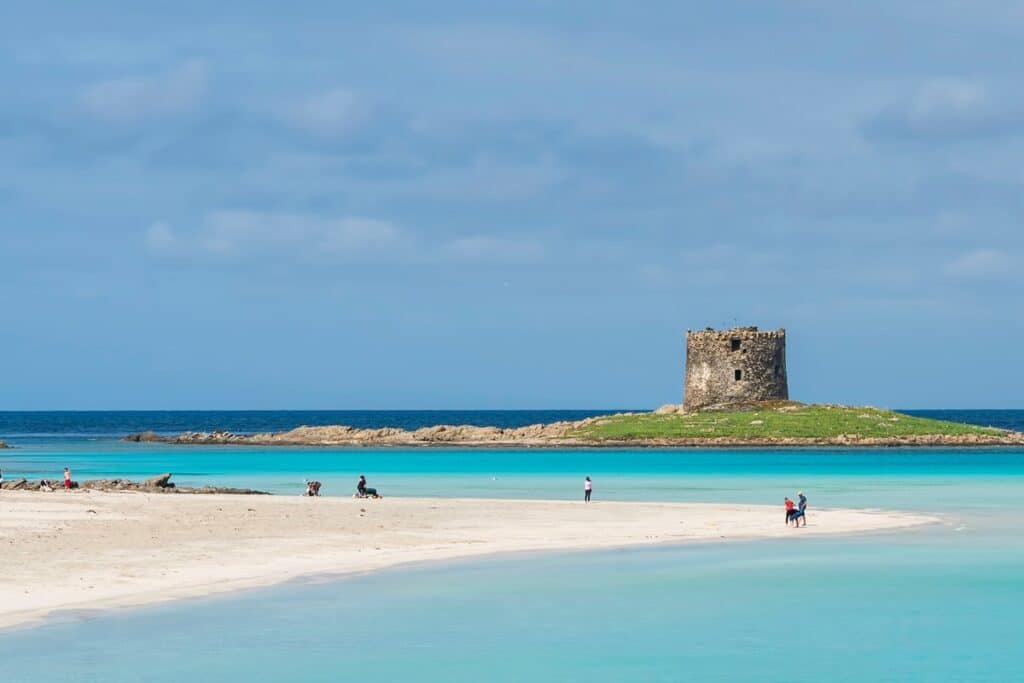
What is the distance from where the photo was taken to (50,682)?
16266mm

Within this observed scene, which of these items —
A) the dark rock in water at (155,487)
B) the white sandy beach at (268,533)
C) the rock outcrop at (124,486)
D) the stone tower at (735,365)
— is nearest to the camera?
the white sandy beach at (268,533)

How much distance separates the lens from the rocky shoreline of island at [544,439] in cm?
8375

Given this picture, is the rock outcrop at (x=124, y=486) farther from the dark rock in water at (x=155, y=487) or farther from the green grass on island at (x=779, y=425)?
the green grass on island at (x=779, y=425)

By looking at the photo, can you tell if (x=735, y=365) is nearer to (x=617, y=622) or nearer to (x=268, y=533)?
(x=268, y=533)

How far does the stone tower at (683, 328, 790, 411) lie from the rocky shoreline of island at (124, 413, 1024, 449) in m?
5.17

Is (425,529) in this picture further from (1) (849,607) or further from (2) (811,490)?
(2) (811,490)

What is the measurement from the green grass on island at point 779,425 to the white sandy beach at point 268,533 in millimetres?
44089

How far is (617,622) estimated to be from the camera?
2125 cm

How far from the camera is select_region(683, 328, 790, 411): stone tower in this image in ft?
287

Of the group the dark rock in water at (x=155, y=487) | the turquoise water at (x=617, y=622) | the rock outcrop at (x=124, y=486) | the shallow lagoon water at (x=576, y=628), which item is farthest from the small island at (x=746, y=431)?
the shallow lagoon water at (x=576, y=628)

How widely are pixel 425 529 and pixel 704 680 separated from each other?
15.0 meters

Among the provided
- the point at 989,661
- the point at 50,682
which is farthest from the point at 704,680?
the point at 50,682

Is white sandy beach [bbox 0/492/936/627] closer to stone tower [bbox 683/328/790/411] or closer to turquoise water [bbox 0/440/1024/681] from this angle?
turquoise water [bbox 0/440/1024/681]

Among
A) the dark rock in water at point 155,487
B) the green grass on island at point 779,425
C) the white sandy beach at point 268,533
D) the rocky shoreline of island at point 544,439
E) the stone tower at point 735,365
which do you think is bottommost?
the white sandy beach at point 268,533
